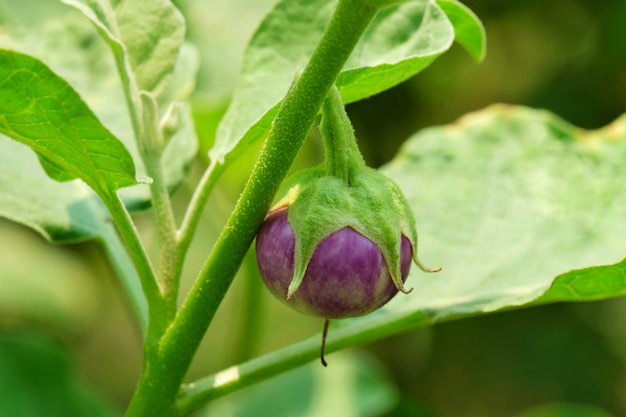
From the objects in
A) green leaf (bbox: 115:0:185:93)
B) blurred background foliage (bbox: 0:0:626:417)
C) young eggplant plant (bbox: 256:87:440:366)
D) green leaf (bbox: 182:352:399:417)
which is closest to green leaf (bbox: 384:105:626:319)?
young eggplant plant (bbox: 256:87:440:366)

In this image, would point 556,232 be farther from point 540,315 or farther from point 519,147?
point 540,315

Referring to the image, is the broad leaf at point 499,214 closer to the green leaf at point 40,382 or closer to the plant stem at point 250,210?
the plant stem at point 250,210

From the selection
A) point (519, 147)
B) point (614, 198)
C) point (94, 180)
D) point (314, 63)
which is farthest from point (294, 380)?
point (314, 63)

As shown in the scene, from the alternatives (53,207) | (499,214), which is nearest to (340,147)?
(53,207)

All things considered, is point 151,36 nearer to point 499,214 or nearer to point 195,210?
point 195,210

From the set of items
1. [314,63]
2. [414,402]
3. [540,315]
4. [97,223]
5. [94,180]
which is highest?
[314,63]

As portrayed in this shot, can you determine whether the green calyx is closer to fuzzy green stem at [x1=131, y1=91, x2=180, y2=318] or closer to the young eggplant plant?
the young eggplant plant

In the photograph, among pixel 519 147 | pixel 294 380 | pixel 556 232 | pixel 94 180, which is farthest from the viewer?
pixel 294 380
